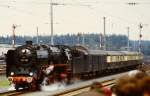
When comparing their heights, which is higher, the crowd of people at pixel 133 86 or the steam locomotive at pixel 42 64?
the crowd of people at pixel 133 86

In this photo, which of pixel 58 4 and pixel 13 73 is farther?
pixel 58 4

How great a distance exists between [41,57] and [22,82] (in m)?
1.82

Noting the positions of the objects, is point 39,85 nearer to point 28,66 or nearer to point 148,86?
point 28,66

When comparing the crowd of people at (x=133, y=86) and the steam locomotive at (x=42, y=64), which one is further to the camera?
the steam locomotive at (x=42, y=64)

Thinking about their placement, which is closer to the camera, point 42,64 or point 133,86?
point 133,86

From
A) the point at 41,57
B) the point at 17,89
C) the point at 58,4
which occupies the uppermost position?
the point at 58,4

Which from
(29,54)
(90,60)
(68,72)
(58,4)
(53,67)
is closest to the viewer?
(29,54)

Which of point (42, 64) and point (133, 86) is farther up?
point (133, 86)

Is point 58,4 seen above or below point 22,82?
above

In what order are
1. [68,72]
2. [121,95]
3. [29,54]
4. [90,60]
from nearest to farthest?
1. [121,95]
2. [29,54]
3. [68,72]
4. [90,60]

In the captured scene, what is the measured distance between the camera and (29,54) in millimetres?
26766

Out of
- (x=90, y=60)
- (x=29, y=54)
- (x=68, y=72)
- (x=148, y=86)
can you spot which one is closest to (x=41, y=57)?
(x=29, y=54)

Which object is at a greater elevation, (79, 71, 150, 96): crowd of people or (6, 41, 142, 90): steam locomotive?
(79, 71, 150, 96): crowd of people

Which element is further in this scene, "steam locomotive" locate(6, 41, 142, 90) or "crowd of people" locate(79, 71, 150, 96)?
"steam locomotive" locate(6, 41, 142, 90)
